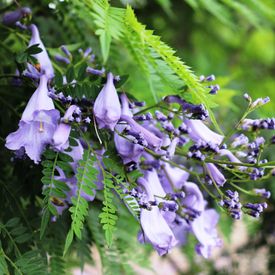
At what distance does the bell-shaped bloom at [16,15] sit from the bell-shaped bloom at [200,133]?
0.34m

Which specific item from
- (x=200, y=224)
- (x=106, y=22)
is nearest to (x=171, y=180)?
(x=200, y=224)

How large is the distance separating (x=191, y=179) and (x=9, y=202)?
1.79ft

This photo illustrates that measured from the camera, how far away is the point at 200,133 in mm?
756

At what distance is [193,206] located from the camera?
2.77 feet

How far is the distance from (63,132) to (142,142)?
101 millimetres

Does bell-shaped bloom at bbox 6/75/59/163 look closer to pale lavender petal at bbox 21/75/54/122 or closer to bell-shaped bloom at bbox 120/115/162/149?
pale lavender petal at bbox 21/75/54/122

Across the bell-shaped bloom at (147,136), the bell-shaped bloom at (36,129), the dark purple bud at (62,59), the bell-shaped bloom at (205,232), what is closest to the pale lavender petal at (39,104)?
the bell-shaped bloom at (36,129)

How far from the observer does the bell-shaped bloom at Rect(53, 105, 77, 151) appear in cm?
63

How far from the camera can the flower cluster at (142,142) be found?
0.67 m

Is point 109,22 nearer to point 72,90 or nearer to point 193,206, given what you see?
point 72,90

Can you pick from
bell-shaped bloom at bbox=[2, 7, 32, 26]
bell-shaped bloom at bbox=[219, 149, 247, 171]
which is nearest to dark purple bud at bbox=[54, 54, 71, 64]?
bell-shaped bloom at bbox=[2, 7, 32, 26]

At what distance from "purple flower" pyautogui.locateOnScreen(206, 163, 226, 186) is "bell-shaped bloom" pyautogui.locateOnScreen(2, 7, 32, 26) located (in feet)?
1.33

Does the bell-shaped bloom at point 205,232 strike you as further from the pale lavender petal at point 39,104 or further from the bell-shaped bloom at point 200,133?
the pale lavender petal at point 39,104

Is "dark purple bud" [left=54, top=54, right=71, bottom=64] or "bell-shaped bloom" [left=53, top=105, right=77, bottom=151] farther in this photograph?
"dark purple bud" [left=54, top=54, right=71, bottom=64]
